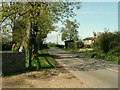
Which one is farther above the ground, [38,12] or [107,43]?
[38,12]

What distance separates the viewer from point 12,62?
21250mm

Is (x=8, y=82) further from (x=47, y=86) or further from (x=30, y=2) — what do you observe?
(x=30, y=2)

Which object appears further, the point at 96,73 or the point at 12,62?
the point at 12,62

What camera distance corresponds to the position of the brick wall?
20525mm

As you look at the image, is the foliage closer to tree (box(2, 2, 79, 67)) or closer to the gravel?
the gravel

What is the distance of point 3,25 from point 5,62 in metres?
2.55

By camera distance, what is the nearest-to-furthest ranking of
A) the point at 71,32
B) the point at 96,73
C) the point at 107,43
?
the point at 96,73, the point at 107,43, the point at 71,32

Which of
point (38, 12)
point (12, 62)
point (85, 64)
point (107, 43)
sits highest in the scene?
point (38, 12)

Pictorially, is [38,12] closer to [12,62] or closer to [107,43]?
[12,62]

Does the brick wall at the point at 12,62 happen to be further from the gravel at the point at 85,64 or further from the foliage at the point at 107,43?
the foliage at the point at 107,43

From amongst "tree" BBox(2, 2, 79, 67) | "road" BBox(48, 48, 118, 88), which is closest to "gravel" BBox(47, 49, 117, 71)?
"road" BBox(48, 48, 118, 88)

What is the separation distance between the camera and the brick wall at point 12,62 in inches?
808

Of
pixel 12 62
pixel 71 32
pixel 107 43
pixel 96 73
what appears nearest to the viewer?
pixel 96 73

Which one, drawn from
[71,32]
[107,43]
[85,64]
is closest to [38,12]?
[85,64]
